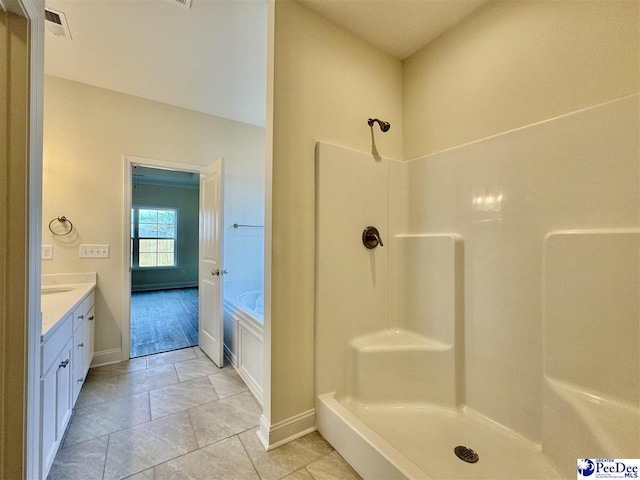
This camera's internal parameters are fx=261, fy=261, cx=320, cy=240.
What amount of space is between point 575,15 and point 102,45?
3.04 m

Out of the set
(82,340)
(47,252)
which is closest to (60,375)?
(82,340)

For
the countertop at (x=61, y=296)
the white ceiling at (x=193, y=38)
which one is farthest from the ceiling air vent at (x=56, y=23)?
the countertop at (x=61, y=296)

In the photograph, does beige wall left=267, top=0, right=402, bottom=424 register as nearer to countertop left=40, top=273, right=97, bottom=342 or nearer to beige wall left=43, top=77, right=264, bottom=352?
countertop left=40, top=273, right=97, bottom=342

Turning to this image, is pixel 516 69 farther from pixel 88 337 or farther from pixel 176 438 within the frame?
pixel 88 337

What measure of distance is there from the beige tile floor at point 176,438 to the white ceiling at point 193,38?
2.67m

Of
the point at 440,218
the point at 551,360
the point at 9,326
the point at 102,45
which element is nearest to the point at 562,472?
the point at 551,360

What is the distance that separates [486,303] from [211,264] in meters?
2.44

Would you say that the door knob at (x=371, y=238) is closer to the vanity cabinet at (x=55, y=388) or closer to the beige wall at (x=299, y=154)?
the beige wall at (x=299, y=154)

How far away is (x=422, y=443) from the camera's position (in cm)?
142

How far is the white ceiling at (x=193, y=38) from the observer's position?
168 cm

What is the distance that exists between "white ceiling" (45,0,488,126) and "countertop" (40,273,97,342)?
71.8 inches

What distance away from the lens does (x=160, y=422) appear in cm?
170

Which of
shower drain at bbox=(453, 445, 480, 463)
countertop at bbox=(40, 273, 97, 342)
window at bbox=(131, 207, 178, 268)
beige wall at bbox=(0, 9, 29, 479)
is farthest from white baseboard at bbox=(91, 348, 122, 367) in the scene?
window at bbox=(131, 207, 178, 268)

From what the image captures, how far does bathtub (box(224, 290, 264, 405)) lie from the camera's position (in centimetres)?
201
